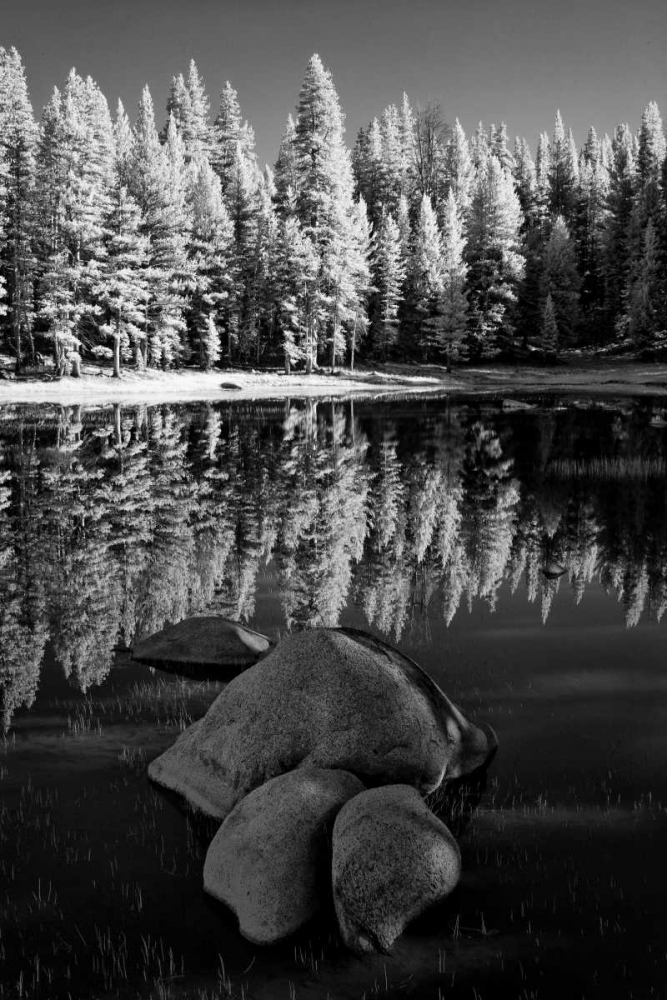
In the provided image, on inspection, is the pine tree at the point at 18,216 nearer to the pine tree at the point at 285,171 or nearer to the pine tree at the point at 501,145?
the pine tree at the point at 285,171

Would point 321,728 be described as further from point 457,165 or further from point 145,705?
point 457,165

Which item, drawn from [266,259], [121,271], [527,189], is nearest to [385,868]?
[121,271]

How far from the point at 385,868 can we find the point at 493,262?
213ft

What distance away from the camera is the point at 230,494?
1891 cm

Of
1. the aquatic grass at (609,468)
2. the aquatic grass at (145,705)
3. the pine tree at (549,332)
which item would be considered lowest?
the aquatic grass at (145,705)

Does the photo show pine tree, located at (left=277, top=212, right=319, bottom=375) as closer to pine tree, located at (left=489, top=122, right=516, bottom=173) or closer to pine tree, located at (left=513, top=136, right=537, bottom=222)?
pine tree, located at (left=513, top=136, right=537, bottom=222)

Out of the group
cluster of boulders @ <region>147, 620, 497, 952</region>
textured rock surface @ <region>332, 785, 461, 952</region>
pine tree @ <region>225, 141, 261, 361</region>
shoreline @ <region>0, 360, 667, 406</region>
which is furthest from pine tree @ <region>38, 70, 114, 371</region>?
textured rock surface @ <region>332, 785, 461, 952</region>

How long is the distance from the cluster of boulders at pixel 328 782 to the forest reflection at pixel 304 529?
2.54 metres

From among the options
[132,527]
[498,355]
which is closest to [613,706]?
[132,527]

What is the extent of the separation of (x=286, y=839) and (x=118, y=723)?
3150mm

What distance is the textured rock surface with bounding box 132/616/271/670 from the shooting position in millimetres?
8893

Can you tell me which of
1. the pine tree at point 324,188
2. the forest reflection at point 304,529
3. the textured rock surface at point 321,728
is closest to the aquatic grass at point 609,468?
the forest reflection at point 304,529

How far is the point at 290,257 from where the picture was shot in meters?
56.8

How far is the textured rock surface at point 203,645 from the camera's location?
889 cm
